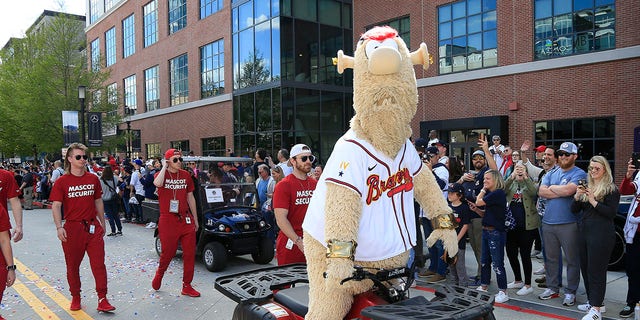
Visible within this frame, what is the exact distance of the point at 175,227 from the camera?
20.4ft

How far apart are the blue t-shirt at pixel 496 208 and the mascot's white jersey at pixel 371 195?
3.50 metres

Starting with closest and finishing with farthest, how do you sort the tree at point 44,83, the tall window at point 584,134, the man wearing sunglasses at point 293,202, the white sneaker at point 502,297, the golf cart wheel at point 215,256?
the man wearing sunglasses at point 293,202 < the white sneaker at point 502,297 < the golf cart wheel at point 215,256 < the tall window at point 584,134 < the tree at point 44,83

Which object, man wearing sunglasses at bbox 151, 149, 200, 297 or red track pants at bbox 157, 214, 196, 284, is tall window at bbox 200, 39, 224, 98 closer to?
man wearing sunglasses at bbox 151, 149, 200, 297

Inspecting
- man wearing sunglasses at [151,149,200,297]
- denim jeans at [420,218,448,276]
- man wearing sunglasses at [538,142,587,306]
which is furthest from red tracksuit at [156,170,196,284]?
man wearing sunglasses at [538,142,587,306]

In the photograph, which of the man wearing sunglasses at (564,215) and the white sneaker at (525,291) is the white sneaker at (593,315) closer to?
the man wearing sunglasses at (564,215)

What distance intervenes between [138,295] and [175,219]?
1215 millimetres

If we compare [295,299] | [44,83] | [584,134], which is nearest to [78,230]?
[295,299]

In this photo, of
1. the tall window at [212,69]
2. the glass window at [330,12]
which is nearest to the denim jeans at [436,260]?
the glass window at [330,12]

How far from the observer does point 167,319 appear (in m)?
5.43

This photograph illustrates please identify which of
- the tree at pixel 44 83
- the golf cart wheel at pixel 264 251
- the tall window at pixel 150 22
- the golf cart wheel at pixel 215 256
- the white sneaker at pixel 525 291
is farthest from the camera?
the tall window at pixel 150 22

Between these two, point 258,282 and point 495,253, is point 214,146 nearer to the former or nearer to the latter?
point 495,253

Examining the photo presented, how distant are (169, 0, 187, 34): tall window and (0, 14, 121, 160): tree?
516 cm

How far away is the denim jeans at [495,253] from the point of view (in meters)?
5.93

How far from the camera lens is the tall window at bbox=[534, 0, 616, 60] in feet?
49.0
